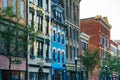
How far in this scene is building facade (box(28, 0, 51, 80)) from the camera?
46.6 m

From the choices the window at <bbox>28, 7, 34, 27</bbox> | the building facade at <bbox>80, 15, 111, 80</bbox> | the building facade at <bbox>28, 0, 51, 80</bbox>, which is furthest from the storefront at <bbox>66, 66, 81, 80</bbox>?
the building facade at <bbox>80, 15, 111, 80</bbox>

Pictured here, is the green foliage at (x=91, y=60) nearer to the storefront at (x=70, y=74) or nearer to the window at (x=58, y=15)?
the storefront at (x=70, y=74)

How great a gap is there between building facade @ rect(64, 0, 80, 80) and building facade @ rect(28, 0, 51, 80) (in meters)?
9.83

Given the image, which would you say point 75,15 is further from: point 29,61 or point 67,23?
point 29,61

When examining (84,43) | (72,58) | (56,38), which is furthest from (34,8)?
(84,43)

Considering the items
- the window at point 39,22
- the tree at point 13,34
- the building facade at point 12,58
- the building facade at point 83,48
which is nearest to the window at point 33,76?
the building facade at point 12,58

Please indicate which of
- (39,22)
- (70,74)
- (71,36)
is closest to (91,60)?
(70,74)

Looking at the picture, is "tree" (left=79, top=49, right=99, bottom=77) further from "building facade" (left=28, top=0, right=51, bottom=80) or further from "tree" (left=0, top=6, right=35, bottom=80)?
"tree" (left=0, top=6, right=35, bottom=80)

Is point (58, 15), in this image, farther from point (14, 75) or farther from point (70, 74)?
point (14, 75)

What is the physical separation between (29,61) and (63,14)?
1783cm

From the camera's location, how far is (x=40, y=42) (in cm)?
5009

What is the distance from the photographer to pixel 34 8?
158 feet

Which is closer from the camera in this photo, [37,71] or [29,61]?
[29,61]

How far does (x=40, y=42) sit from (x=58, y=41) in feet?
26.0
